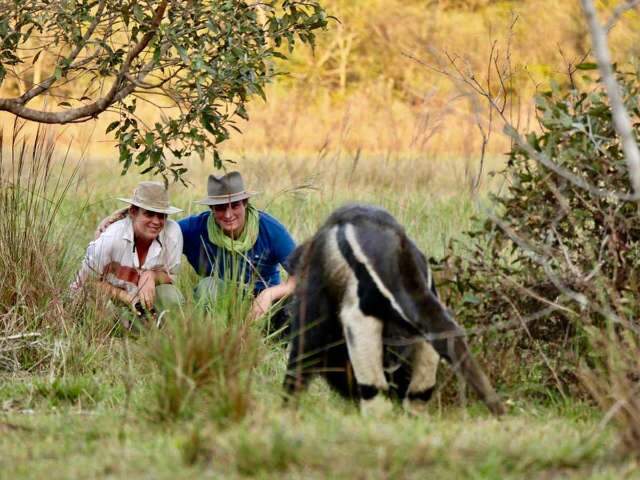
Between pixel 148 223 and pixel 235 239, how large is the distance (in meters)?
0.64

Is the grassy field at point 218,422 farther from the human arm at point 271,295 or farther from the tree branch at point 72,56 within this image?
the tree branch at point 72,56

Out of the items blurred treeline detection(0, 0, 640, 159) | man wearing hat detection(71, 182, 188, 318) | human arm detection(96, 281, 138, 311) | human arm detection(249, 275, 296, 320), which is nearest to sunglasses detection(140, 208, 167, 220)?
man wearing hat detection(71, 182, 188, 318)

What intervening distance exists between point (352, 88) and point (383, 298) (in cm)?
2474

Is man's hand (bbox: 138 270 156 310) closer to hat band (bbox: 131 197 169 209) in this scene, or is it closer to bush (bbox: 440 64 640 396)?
hat band (bbox: 131 197 169 209)

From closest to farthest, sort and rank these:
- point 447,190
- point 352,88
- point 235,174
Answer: point 235,174, point 447,190, point 352,88

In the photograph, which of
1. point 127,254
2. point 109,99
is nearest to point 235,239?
point 127,254

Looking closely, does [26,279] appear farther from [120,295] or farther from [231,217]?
[231,217]

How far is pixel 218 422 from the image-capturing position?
4348 mm

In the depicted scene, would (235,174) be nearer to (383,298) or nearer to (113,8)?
(113,8)

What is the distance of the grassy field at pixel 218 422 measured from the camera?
3.80 metres

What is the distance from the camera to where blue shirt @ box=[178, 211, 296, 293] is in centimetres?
802

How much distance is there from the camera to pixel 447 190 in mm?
12555

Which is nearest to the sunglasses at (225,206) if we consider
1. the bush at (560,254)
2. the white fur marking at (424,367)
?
the bush at (560,254)

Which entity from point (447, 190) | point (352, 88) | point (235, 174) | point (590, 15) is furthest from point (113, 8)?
point (352, 88)
